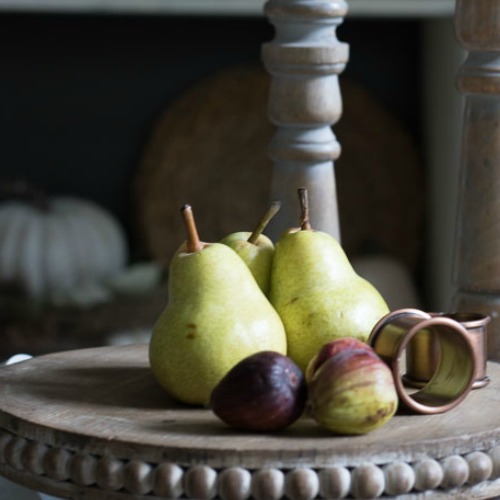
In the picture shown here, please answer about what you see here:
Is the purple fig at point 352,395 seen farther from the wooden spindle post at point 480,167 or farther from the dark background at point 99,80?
the dark background at point 99,80

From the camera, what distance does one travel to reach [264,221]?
32.5 inches

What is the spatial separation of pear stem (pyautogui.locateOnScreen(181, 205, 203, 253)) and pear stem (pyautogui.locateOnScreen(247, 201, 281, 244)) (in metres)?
0.05

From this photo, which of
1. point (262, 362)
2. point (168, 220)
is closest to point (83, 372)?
point (262, 362)

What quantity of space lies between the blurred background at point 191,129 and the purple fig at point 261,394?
1715 millimetres

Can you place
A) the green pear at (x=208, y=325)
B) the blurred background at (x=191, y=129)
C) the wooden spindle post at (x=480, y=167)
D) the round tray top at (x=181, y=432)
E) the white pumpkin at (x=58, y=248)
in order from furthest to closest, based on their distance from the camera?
the blurred background at (x=191, y=129) → the white pumpkin at (x=58, y=248) → the wooden spindle post at (x=480, y=167) → the green pear at (x=208, y=325) → the round tray top at (x=181, y=432)

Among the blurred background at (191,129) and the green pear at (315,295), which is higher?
the green pear at (315,295)

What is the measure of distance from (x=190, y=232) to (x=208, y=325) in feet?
0.24

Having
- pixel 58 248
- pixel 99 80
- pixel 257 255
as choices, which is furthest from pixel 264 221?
pixel 99 80

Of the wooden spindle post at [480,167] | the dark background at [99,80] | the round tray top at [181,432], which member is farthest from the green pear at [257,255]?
the dark background at [99,80]

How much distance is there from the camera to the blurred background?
2.45 meters

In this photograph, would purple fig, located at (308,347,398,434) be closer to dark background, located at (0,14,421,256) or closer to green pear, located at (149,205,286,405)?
green pear, located at (149,205,286,405)

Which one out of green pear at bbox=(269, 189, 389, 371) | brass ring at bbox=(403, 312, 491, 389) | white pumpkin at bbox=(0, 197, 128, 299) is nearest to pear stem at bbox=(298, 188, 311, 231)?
green pear at bbox=(269, 189, 389, 371)

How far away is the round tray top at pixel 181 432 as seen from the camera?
64cm

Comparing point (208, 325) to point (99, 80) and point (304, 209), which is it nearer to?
point (304, 209)
